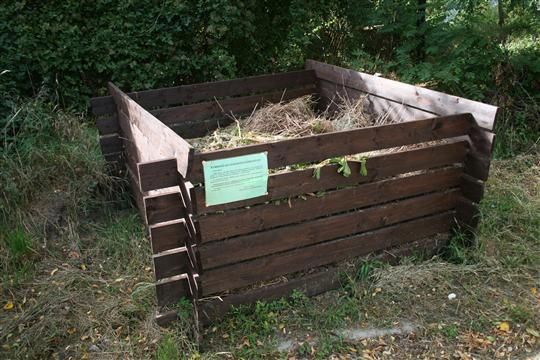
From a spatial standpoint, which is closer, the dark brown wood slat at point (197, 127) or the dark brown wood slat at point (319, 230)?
the dark brown wood slat at point (319, 230)

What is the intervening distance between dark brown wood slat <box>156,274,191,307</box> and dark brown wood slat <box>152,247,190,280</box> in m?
0.04

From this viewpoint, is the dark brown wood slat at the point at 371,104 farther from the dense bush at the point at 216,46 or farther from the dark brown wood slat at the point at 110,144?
the dark brown wood slat at the point at 110,144

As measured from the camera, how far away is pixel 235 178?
2729 millimetres

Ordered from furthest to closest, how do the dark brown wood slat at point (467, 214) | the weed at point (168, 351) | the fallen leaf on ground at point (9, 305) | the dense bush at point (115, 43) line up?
the dense bush at point (115, 43) → the dark brown wood slat at point (467, 214) → the fallen leaf on ground at point (9, 305) → the weed at point (168, 351)

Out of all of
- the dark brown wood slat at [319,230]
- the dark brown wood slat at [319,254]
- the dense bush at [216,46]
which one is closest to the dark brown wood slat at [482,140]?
the dark brown wood slat at [319,230]

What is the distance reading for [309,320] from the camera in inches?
121

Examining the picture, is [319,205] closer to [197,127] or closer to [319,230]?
[319,230]

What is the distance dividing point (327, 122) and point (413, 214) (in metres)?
1.08

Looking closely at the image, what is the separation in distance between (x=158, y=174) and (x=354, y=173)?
1177 millimetres

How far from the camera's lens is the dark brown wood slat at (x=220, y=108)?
4.23 metres

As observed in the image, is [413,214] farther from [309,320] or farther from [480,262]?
[309,320]

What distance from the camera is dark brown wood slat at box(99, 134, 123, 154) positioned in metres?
4.25

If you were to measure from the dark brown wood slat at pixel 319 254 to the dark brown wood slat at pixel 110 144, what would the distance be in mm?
1877

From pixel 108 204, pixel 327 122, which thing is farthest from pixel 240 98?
pixel 108 204
